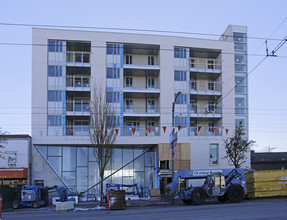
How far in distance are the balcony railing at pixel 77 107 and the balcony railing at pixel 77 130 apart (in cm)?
165

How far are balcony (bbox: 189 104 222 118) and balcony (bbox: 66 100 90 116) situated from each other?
12.1 m

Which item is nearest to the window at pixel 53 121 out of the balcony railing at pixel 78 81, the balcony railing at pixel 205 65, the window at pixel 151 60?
the balcony railing at pixel 78 81

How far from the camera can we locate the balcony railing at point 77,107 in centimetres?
4069

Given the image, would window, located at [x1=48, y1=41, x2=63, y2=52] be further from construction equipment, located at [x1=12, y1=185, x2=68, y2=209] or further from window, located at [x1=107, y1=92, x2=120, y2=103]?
construction equipment, located at [x1=12, y1=185, x2=68, y2=209]

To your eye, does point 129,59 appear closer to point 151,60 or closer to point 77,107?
point 151,60

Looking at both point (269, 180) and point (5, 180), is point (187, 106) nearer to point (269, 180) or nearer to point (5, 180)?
point (269, 180)

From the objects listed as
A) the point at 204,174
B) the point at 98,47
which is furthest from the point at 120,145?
the point at 204,174

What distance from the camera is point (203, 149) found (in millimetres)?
41656

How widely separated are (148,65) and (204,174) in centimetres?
1972

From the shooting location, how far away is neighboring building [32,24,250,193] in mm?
40031

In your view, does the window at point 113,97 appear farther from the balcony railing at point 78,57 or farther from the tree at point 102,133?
the balcony railing at point 78,57

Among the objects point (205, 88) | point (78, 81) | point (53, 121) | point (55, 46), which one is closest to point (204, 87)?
point (205, 88)

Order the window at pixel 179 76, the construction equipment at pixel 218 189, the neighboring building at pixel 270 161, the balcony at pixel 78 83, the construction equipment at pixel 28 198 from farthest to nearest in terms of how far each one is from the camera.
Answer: the neighboring building at pixel 270 161 < the window at pixel 179 76 < the balcony at pixel 78 83 < the construction equipment at pixel 28 198 < the construction equipment at pixel 218 189

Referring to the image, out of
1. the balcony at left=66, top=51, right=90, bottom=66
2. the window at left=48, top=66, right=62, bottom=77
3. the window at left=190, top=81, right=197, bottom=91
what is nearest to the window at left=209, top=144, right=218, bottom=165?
the window at left=190, top=81, right=197, bottom=91
